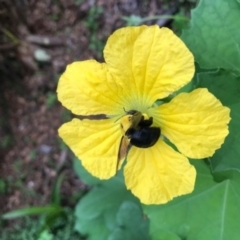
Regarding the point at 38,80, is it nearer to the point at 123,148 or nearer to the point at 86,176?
the point at 86,176

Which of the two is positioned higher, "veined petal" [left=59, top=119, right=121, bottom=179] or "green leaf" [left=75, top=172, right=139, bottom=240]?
"veined petal" [left=59, top=119, right=121, bottom=179]

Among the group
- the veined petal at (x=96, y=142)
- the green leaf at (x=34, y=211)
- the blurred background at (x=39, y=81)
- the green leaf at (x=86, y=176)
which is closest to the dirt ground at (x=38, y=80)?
the blurred background at (x=39, y=81)

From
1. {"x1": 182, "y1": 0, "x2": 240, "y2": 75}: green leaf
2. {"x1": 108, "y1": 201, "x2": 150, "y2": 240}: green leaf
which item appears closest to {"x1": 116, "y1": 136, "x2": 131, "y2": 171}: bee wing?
{"x1": 182, "y1": 0, "x2": 240, "y2": 75}: green leaf

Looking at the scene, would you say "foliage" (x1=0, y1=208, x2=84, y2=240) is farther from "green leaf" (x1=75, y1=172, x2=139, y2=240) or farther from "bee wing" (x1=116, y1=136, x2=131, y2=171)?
"bee wing" (x1=116, y1=136, x2=131, y2=171)

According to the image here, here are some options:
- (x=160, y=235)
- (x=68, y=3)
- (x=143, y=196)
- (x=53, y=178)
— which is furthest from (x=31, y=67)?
(x=143, y=196)

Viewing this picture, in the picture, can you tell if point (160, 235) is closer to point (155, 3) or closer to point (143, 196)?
point (143, 196)

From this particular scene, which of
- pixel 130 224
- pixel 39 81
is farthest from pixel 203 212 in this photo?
pixel 39 81
